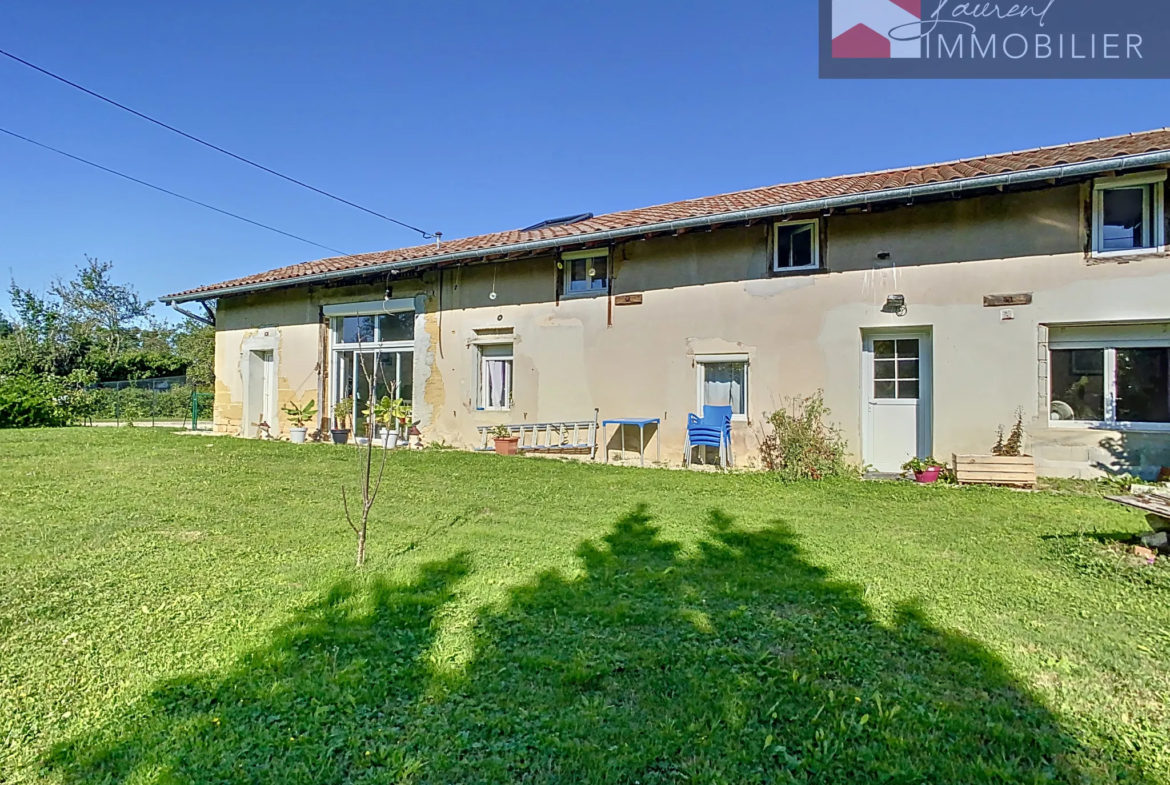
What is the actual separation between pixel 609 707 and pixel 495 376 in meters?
9.01

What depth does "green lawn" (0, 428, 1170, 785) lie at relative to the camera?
1.87m

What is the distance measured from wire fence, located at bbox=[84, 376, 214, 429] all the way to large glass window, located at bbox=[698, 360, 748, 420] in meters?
16.4

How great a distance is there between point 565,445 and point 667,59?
7.21 meters

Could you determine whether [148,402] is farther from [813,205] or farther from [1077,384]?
[1077,384]

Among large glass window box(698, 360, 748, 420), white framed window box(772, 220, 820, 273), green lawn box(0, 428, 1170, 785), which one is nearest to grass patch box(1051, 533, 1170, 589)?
green lawn box(0, 428, 1170, 785)

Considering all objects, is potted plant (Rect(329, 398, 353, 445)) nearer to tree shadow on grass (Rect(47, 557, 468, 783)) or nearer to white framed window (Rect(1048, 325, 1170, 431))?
tree shadow on grass (Rect(47, 557, 468, 783))

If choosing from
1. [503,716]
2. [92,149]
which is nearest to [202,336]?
[92,149]

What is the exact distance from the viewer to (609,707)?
2.16m

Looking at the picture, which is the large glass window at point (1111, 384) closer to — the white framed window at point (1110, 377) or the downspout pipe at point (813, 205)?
the white framed window at point (1110, 377)

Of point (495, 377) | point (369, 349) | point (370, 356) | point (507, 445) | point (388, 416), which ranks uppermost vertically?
point (369, 349)

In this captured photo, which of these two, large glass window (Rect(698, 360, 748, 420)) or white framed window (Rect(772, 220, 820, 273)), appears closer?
white framed window (Rect(772, 220, 820, 273))

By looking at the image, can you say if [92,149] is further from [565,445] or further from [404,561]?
[404,561]

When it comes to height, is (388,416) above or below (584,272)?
below

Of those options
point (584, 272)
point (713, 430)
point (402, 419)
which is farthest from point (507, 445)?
point (713, 430)
